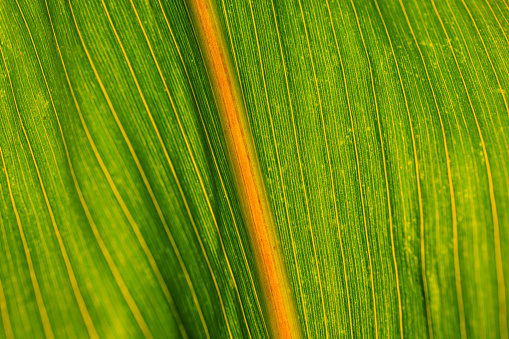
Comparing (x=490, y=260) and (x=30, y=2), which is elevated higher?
(x=30, y=2)

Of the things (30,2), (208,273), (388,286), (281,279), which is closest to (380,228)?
(388,286)

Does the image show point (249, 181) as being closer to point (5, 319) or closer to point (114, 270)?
point (114, 270)

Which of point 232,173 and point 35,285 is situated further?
point 232,173

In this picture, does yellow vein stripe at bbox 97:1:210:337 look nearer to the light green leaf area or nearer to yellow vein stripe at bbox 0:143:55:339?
the light green leaf area

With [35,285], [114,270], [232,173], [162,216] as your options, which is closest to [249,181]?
[232,173]

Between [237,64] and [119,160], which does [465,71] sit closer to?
[237,64]

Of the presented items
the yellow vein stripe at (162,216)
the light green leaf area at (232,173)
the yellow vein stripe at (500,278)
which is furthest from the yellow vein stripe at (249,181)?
the yellow vein stripe at (500,278)
